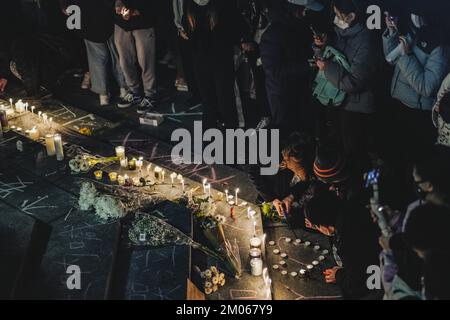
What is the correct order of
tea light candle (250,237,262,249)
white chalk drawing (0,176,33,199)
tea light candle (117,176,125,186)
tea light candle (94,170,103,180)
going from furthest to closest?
tea light candle (94,170,103,180)
tea light candle (117,176,125,186)
white chalk drawing (0,176,33,199)
tea light candle (250,237,262,249)

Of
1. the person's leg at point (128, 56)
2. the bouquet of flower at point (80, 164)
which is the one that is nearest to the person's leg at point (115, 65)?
the person's leg at point (128, 56)

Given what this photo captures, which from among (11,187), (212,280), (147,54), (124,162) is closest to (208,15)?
(147,54)

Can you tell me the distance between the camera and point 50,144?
8422 mm

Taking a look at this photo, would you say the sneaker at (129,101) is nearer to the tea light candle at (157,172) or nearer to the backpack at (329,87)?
the tea light candle at (157,172)

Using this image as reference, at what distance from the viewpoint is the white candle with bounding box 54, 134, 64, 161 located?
824cm

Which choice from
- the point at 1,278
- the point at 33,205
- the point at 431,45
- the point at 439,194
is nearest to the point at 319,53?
the point at 431,45

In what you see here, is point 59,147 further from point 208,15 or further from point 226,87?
point 208,15

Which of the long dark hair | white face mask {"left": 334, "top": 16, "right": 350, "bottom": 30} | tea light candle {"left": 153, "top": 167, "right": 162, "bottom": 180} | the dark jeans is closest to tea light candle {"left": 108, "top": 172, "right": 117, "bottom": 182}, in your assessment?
tea light candle {"left": 153, "top": 167, "right": 162, "bottom": 180}

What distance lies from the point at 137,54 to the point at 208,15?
2154 millimetres

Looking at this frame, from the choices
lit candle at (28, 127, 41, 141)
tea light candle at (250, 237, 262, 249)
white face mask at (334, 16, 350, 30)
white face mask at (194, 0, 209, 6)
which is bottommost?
lit candle at (28, 127, 41, 141)

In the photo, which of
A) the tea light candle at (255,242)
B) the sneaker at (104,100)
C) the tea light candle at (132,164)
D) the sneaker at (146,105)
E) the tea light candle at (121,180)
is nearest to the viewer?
the tea light candle at (255,242)

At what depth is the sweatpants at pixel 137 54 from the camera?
32.2 feet

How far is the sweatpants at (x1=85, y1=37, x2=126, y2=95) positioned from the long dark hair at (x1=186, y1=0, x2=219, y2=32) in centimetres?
228

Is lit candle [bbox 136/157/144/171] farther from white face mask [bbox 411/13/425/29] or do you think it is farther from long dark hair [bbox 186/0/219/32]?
white face mask [bbox 411/13/425/29]
